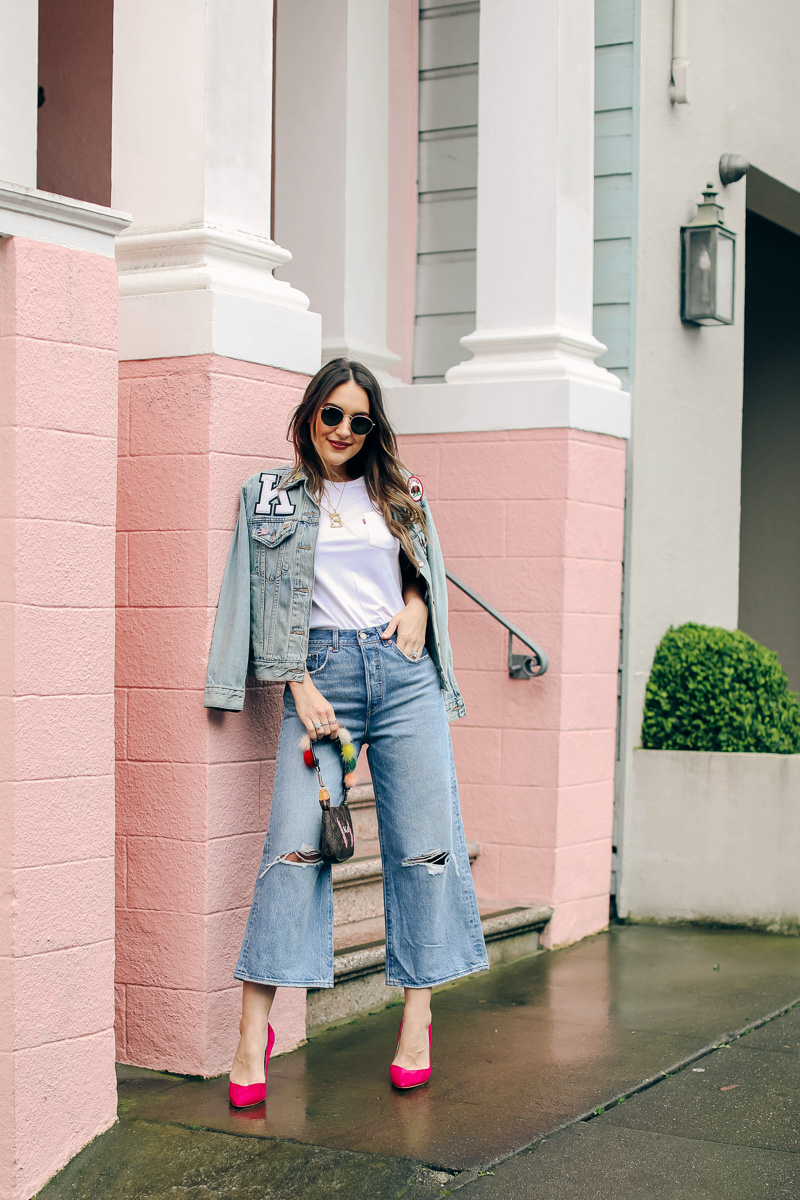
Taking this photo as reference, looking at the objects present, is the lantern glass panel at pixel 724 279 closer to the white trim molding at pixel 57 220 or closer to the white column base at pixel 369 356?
the white column base at pixel 369 356

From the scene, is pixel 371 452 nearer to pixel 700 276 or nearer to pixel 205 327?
pixel 205 327

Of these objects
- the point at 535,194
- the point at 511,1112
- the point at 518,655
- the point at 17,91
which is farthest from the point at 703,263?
the point at 511,1112

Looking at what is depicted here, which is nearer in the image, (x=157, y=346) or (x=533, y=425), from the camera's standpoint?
(x=157, y=346)

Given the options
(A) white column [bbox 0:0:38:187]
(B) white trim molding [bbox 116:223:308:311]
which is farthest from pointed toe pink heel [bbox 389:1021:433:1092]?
(A) white column [bbox 0:0:38:187]

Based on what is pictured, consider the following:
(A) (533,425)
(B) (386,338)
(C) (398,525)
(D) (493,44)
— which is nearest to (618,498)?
(A) (533,425)

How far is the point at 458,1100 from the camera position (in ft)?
12.9

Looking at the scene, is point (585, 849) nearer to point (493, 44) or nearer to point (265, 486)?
point (265, 486)

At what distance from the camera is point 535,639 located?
586cm

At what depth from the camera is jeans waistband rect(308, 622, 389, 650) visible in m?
3.96

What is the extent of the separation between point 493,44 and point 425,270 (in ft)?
3.64

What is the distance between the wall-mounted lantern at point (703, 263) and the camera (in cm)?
658

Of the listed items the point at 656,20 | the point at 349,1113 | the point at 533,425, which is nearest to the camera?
the point at 349,1113

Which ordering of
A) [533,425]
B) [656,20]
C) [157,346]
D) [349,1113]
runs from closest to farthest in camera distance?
[349,1113] → [157,346] → [533,425] → [656,20]

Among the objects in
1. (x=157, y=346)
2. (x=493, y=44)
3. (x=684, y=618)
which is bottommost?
(x=684, y=618)
